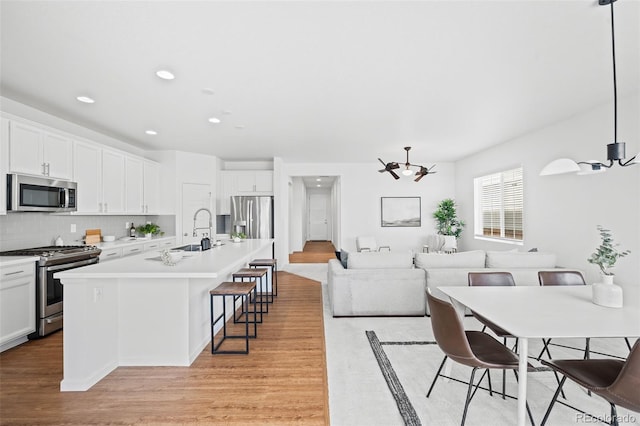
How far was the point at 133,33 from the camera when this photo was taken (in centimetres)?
219

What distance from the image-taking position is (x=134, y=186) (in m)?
5.24

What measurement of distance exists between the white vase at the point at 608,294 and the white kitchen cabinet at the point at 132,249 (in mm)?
5521

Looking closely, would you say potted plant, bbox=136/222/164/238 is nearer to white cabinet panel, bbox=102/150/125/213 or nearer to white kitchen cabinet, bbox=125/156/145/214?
white kitchen cabinet, bbox=125/156/145/214

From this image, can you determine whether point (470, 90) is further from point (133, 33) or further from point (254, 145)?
point (254, 145)

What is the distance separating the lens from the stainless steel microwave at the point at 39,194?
3.11m

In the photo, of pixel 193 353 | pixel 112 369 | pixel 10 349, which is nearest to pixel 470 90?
pixel 193 353

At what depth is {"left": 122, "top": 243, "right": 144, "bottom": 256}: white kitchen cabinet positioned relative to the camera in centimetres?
457

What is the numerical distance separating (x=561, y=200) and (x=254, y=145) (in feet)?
16.9

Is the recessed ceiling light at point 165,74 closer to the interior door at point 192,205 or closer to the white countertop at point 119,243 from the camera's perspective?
the white countertop at point 119,243

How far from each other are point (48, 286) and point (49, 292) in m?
0.07

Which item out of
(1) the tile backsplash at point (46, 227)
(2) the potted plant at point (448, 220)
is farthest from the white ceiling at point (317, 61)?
(2) the potted plant at point (448, 220)

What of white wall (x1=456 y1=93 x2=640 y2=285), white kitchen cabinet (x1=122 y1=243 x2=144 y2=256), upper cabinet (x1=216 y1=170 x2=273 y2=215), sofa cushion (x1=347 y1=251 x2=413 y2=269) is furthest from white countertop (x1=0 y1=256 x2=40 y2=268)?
white wall (x1=456 y1=93 x2=640 y2=285)

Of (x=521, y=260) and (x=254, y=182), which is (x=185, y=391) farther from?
(x=254, y=182)

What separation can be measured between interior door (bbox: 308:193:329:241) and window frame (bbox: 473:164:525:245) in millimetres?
7896
